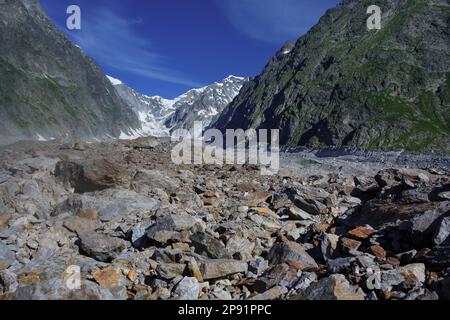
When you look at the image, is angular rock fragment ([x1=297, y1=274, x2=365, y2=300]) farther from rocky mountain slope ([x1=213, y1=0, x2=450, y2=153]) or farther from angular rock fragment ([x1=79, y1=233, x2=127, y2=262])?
rocky mountain slope ([x1=213, y1=0, x2=450, y2=153])

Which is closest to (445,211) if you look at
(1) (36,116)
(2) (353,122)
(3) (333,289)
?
(3) (333,289)

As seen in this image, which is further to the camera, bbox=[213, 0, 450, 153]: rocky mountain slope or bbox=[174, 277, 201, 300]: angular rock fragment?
bbox=[213, 0, 450, 153]: rocky mountain slope

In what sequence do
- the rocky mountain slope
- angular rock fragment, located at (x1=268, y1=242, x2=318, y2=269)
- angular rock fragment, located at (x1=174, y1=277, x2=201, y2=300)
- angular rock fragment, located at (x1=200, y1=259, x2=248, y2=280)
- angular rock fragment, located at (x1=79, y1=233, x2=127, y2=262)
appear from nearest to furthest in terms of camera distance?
angular rock fragment, located at (x1=174, y1=277, x2=201, y2=300) < angular rock fragment, located at (x1=200, y1=259, x2=248, y2=280) < angular rock fragment, located at (x1=268, y1=242, x2=318, y2=269) < angular rock fragment, located at (x1=79, y1=233, x2=127, y2=262) < the rocky mountain slope

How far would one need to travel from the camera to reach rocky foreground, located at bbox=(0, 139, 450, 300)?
10367mm

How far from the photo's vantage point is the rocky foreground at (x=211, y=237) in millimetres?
10367

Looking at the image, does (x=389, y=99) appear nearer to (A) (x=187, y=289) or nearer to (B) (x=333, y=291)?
(B) (x=333, y=291)

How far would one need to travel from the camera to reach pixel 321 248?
42.7ft

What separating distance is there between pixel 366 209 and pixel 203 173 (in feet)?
42.1

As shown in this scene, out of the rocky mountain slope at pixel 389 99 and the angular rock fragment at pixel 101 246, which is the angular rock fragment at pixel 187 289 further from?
the rocky mountain slope at pixel 389 99

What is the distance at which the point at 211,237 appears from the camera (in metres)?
13.1

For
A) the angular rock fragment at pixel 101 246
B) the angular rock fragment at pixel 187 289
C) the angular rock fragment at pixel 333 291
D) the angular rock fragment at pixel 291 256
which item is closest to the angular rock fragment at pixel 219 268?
the angular rock fragment at pixel 187 289

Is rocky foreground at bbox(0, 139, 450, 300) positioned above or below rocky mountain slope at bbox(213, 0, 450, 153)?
below

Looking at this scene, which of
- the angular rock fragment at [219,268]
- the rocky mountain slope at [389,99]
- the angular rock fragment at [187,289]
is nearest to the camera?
the angular rock fragment at [187,289]

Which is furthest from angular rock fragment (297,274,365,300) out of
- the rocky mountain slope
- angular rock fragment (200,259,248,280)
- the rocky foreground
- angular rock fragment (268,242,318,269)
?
the rocky mountain slope
